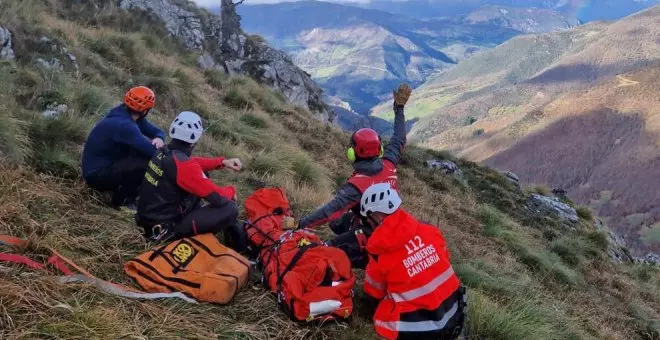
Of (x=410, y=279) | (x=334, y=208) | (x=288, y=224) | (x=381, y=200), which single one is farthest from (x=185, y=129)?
(x=410, y=279)

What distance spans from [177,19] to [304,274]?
1750cm

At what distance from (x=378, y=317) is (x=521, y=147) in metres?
160

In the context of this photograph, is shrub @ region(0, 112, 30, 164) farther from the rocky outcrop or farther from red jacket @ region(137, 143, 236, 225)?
the rocky outcrop

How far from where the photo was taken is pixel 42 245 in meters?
3.92

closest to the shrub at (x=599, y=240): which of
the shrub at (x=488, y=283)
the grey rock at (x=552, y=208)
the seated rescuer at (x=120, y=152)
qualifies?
the grey rock at (x=552, y=208)

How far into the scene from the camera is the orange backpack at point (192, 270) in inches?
158

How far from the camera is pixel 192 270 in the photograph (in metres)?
4.16

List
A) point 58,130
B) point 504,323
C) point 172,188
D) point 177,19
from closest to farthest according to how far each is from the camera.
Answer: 1. point 504,323
2. point 172,188
3. point 58,130
4. point 177,19

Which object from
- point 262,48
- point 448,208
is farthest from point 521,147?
point 448,208

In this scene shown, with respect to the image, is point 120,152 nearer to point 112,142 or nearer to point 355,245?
point 112,142

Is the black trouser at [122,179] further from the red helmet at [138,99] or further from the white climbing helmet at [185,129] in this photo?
the white climbing helmet at [185,129]

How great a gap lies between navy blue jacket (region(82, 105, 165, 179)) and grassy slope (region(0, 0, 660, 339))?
319 millimetres

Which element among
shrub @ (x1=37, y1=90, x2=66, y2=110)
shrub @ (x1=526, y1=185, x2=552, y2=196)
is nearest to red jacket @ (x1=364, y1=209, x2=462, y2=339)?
shrub @ (x1=37, y1=90, x2=66, y2=110)

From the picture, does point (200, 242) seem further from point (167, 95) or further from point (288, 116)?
point (288, 116)
